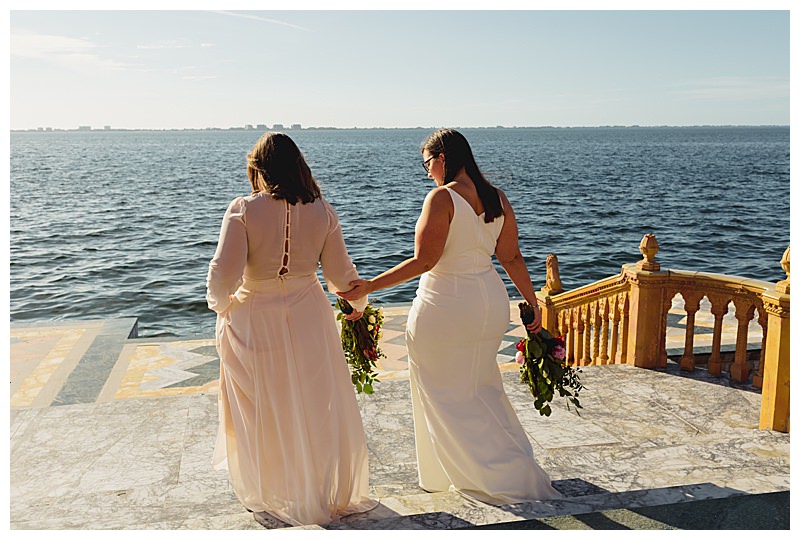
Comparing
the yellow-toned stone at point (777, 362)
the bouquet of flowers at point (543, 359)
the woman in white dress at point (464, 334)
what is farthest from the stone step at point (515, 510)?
the yellow-toned stone at point (777, 362)

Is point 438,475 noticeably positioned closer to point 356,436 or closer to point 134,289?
point 356,436

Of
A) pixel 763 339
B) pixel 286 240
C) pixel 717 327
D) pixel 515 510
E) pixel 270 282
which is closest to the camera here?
pixel 515 510

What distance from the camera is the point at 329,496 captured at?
3.94 m

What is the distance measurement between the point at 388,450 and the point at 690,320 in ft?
10.3

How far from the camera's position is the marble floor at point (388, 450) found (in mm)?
3719

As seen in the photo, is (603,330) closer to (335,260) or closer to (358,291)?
(358,291)

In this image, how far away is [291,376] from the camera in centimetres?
388

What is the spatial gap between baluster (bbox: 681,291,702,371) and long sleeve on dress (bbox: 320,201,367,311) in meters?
3.82

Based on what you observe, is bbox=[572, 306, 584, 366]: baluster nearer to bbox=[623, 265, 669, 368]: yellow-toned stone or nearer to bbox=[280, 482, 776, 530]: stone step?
bbox=[623, 265, 669, 368]: yellow-toned stone

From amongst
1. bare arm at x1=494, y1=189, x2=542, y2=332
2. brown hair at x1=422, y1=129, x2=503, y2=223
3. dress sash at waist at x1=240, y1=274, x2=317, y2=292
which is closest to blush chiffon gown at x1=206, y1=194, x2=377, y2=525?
dress sash at waist at x1=240, y1=274, x2=317, y2=292

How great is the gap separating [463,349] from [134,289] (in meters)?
15.9

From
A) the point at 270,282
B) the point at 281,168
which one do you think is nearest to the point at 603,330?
the point at 270,282

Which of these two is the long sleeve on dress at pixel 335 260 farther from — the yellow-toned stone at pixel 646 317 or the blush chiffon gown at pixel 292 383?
the yellow-toned stone at pixel 646 317

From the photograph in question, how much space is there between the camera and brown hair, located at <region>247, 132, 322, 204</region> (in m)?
3.59
